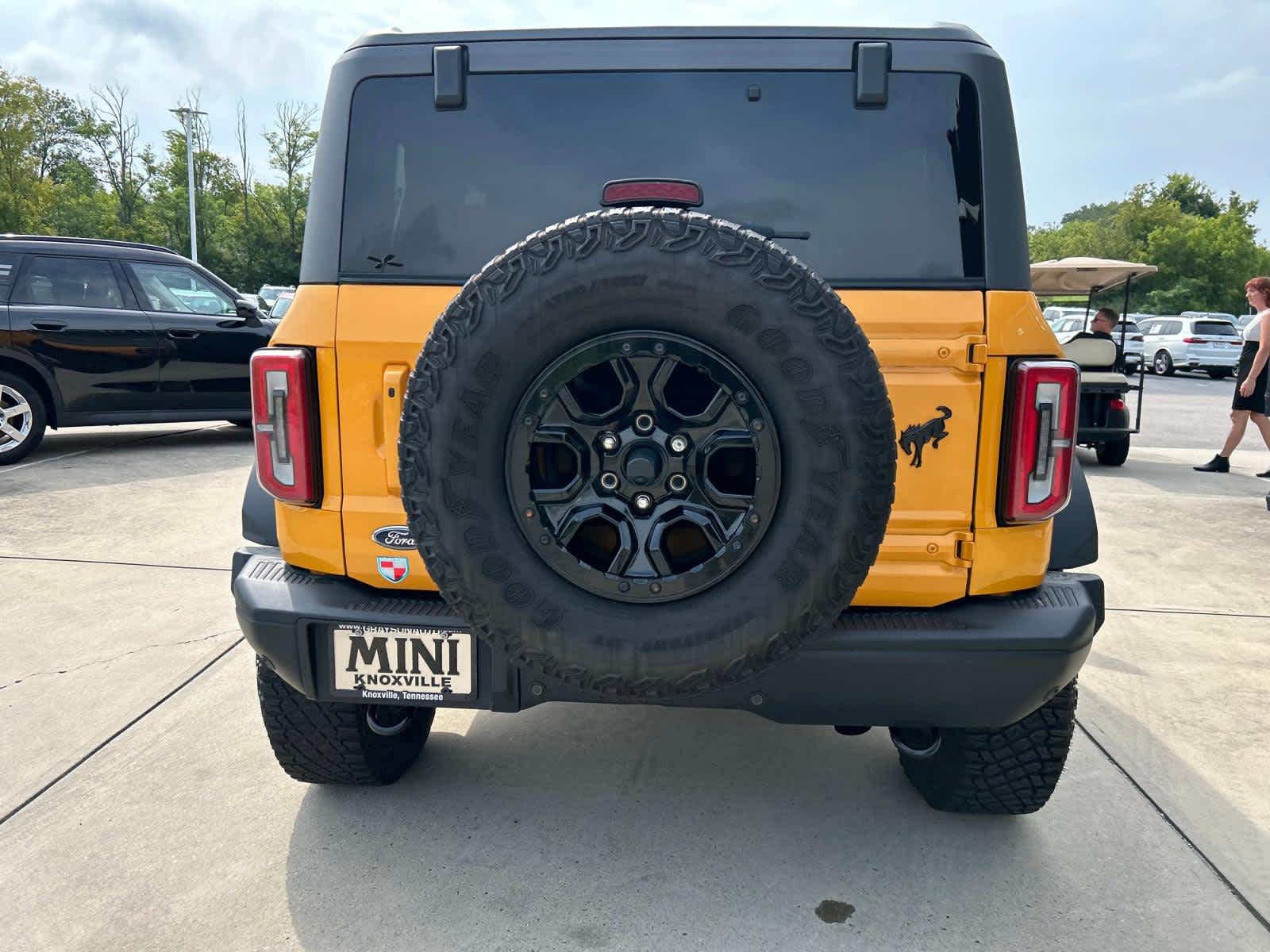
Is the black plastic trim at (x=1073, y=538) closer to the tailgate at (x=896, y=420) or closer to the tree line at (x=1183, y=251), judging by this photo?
the tailgate at (x=896, y=420)

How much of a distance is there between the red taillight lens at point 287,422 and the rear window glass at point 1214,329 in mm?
25956

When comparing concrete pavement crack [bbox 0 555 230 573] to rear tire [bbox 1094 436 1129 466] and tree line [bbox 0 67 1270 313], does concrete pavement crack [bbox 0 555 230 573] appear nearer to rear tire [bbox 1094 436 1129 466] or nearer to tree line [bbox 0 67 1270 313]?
rear tire [bbox 1094 436 1129 466]

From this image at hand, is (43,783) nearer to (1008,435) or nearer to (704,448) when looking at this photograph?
(704,448)

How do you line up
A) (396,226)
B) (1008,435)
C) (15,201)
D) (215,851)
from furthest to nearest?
(15,201) → (215,851) → (396,226) → (1008,435)

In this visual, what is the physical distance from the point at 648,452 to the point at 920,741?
4.49ft

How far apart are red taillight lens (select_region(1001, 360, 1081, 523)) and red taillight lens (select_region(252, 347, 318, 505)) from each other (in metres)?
1.62

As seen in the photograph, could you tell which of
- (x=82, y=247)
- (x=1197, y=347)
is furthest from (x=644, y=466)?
(x=1197, y=347)

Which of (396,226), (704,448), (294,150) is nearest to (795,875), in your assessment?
(704,448)

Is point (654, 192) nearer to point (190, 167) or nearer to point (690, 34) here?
point (690, 34)

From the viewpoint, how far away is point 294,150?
4656 centimetres

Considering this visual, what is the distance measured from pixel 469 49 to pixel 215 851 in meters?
2.15

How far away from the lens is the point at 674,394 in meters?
1.92

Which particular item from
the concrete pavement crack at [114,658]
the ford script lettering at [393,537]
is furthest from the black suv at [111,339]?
the ford script lettering at [393,537]

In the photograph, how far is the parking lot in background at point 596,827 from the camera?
2232mm
